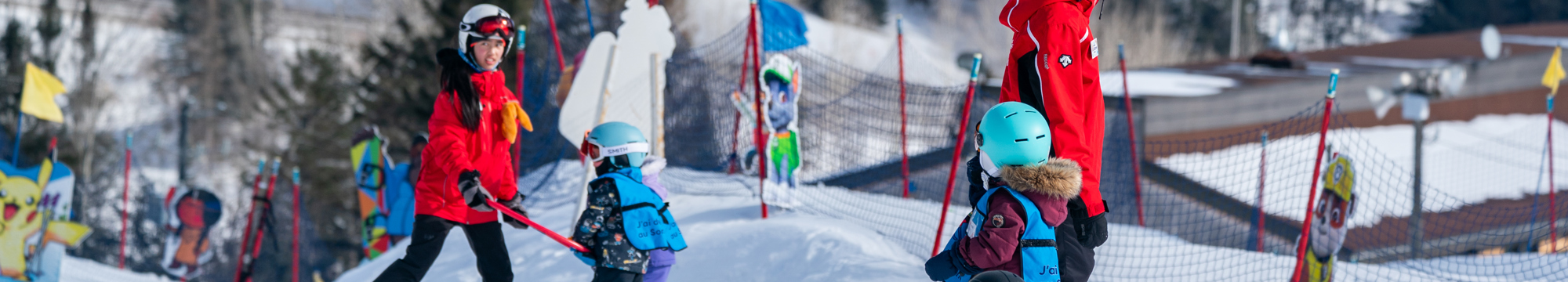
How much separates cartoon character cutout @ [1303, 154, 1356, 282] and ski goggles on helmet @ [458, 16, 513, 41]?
146 inches

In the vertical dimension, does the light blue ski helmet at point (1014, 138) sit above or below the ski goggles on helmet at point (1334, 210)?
above

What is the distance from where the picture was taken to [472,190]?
11.4ft

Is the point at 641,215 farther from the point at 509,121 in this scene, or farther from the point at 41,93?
the point at 41,93

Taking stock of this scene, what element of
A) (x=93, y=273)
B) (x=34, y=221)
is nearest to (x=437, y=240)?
(x=34, y=221)

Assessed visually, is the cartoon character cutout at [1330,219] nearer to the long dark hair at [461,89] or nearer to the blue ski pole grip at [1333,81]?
the blue ski pole grip at [1333,81]

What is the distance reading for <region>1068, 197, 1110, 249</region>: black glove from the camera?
2807mm

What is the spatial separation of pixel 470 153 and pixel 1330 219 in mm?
3874

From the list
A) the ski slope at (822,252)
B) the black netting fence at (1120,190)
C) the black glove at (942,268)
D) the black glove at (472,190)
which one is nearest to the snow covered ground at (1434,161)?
the black netting fence at (1120,190)

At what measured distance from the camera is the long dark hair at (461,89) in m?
3.66

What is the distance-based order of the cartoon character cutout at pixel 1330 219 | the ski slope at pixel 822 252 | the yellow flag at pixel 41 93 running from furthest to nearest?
the yellow flag at pixel 41 93
the cartoon character cutout at pixel 1330 219
the ski slope at pixel 822 252

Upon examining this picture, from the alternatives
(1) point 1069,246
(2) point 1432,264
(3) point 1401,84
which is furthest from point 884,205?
(3) point 1401,84

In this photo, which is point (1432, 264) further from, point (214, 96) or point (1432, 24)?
point (214, 96)

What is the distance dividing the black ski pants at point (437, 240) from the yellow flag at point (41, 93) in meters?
6.09

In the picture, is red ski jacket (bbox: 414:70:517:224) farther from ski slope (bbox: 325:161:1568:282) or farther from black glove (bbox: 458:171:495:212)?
ski slope (bbox: 325:161:1568:282)
